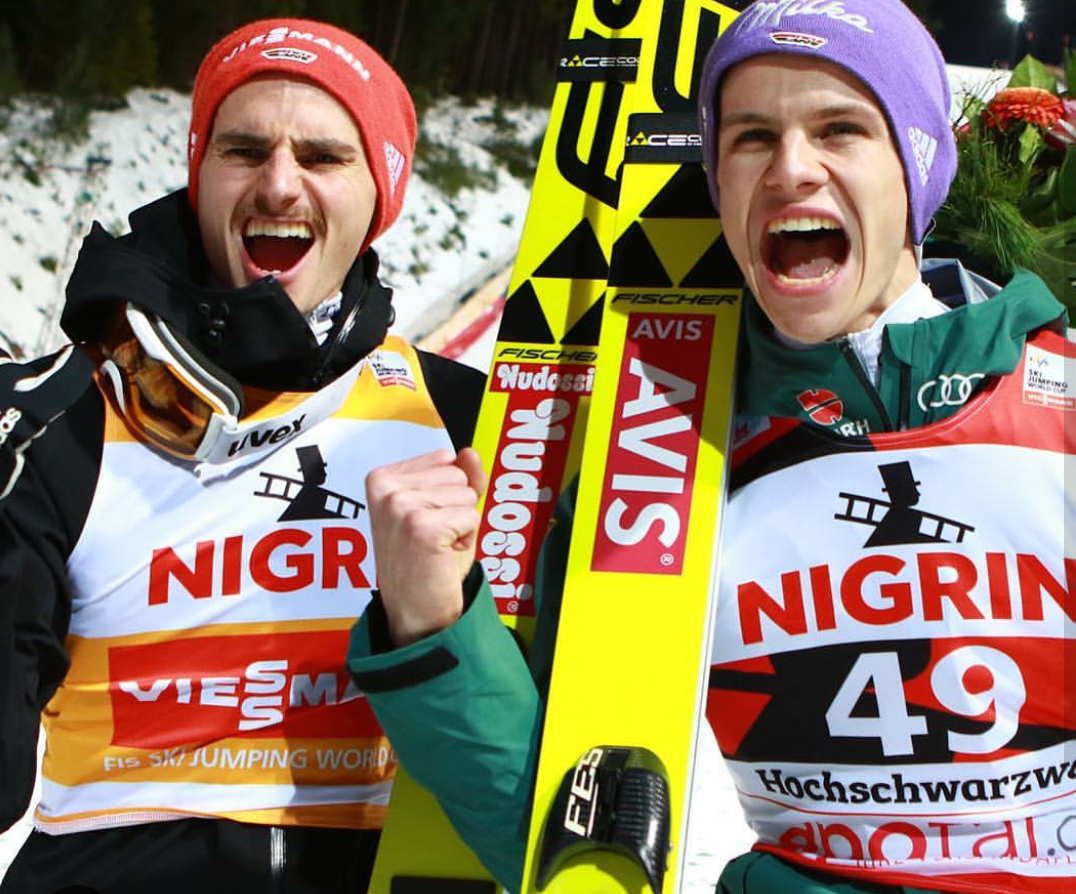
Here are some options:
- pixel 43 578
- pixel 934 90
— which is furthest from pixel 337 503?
pixel 934 90

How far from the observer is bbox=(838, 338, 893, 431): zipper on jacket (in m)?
1.61

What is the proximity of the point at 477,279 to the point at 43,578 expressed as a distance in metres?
8.76

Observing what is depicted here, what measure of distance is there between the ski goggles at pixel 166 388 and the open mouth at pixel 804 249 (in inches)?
27.4

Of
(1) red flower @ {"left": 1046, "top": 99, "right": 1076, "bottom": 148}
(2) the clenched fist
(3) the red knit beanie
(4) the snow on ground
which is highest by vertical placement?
(4) the snow on ground

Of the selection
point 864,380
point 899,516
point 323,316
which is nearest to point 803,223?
point 864,380

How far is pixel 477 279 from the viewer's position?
10.4 meters

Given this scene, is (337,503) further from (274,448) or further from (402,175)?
(402,175)

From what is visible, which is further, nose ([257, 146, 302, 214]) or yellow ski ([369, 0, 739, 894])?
nose ([257, 146, 302, 214])

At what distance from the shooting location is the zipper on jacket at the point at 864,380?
5.29 ft

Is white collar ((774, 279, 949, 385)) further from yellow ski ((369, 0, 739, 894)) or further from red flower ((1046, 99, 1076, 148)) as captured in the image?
red flower ((1046, 99, 1076, 148))

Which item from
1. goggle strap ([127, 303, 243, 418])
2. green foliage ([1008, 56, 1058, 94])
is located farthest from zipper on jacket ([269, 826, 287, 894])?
green foliage ([1008, 56, 1058, 94])

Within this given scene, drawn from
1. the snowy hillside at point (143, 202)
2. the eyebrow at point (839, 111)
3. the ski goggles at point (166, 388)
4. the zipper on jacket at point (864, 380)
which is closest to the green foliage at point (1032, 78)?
the eyebrow at point (839, 111)

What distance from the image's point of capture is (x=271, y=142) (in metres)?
1.96

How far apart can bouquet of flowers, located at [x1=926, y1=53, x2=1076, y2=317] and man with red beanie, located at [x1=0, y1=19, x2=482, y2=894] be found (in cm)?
80
